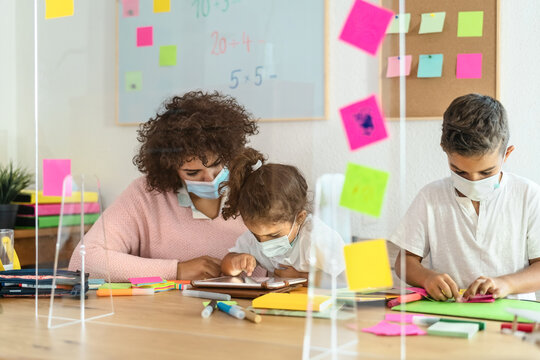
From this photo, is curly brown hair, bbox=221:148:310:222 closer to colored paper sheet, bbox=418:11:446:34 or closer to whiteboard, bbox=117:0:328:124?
whiteboard, bbox=117:0:328:124

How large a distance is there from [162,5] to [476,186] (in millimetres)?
891

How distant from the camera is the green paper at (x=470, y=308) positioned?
91 centimetres

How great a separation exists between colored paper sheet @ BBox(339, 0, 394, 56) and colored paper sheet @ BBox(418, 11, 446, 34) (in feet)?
4.10

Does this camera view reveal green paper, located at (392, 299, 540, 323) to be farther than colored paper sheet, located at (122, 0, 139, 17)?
No

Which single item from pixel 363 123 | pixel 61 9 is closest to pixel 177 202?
pixel 61 9

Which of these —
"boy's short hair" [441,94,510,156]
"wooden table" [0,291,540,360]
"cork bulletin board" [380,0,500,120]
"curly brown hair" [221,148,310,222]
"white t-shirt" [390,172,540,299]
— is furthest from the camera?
"cork bulletin board" [380,0,500,120]

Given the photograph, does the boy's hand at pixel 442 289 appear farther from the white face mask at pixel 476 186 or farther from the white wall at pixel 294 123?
the white face mask at pixel 476 186

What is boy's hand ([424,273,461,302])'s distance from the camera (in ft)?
3.58

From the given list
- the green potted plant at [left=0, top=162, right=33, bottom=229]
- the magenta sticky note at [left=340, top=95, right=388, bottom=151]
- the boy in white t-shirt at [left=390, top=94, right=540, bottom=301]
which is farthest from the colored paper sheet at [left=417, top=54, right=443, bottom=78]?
the green potted plant at [left=0, top=162, right=33, bottom=229]

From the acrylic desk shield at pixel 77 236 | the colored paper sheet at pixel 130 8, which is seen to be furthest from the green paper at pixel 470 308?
the colored paper sheet at pixel 130 8

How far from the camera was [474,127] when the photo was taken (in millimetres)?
1433

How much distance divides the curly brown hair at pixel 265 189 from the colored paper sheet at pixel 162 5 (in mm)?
318

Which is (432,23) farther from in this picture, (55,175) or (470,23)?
(55,175)

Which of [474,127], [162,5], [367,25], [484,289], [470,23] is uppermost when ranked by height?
[470,23]
